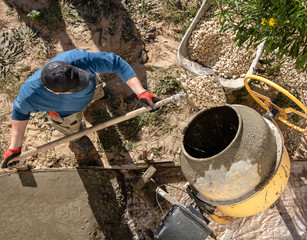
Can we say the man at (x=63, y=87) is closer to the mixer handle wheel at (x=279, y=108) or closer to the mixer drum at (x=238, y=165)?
the mixer drum at (x=238, y=165)

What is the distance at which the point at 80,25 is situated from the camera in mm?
4414

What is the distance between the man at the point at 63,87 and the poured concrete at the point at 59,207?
522 mm

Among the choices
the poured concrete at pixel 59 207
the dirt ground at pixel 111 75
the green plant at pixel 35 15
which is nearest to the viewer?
the poured concrete at pixel 59 207

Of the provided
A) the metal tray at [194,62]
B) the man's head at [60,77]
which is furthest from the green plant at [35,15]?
the metal tray at [194,62]

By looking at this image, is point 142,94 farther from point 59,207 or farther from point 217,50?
point 59,207

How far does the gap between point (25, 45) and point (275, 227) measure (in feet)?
15.4

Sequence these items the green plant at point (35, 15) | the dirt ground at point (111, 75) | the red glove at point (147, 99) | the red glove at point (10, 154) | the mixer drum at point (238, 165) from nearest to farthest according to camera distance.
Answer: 1. the mixer drum at point (238, 165)
2. the red glove at point (147, 99)
3. the red glove at point (10, 154)
4. the dirt ground at point (111, 75)
5. the green plant at point (35, 15)

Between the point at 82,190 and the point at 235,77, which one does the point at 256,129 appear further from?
the point at 82,190

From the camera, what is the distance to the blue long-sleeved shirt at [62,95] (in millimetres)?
2760

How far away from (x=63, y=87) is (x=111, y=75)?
1745mm

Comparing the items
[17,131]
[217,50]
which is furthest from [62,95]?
[217,50]

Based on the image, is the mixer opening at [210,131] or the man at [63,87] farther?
the mixer opening at [210,131]

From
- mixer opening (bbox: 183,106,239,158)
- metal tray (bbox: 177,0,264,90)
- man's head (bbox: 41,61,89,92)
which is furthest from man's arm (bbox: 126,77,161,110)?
metal tray (bbox: 177,0,264,90)

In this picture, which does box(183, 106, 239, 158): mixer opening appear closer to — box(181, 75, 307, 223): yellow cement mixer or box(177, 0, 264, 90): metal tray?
box(181, 75, 307, 223): yellow cement mixer
